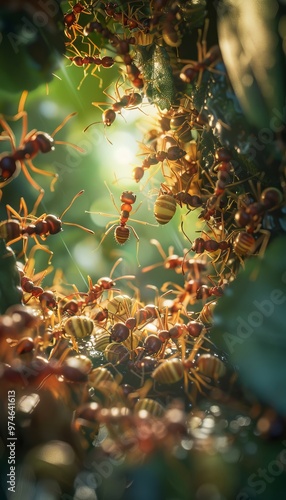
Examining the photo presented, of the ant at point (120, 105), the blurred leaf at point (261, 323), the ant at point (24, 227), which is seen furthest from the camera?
the ant at point (120, 105)

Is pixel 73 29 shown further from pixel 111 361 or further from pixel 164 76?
pixel 111 361

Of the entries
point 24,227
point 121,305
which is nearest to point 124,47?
point 24,227

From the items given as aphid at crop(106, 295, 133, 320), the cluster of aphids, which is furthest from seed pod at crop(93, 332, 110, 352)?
aphid at crop(106, 295, 133, 320)

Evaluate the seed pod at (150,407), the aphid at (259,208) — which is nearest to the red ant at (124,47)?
the aphid at (259,208)

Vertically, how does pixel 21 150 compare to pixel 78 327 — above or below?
above

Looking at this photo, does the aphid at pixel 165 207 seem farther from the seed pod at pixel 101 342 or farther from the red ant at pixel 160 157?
the seed pod at pixel 101 342

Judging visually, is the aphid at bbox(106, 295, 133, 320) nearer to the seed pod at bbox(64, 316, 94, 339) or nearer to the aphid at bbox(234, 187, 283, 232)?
the seed pod at bbox(64, 316, 94, 339)

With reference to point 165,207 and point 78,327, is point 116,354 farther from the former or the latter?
point 165,207
